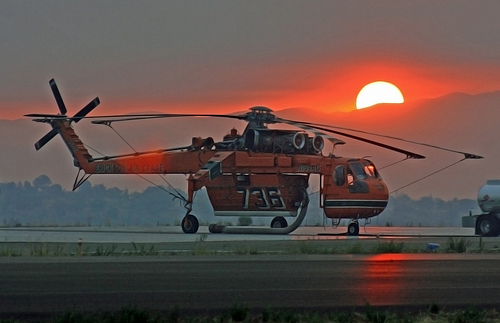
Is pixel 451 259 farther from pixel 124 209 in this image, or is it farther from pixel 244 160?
pixel 124 209

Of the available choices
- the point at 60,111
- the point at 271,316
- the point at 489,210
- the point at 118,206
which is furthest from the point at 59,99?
the point at 118,206

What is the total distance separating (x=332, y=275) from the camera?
66.3 feet

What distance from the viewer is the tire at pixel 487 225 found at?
3919cm

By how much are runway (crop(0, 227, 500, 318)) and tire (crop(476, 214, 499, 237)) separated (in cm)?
1112

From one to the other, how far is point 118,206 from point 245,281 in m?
76.2

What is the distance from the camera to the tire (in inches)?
1543

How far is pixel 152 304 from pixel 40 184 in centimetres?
7314

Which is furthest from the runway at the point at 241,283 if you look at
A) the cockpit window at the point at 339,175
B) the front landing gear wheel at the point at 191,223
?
the front landing gear wheel at the point at 191,223

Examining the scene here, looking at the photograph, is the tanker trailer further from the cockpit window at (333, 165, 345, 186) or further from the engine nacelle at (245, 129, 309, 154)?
the engine nacelle at (245, 129, 309, 154)

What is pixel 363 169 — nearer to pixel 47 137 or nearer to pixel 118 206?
pixel 47 137

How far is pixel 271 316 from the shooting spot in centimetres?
1358

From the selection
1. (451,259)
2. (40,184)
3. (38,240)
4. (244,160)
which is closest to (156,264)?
(451,259)

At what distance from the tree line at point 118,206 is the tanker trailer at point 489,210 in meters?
41.8

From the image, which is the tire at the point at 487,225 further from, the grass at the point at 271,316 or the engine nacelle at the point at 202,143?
the grass at the point at 271,316
